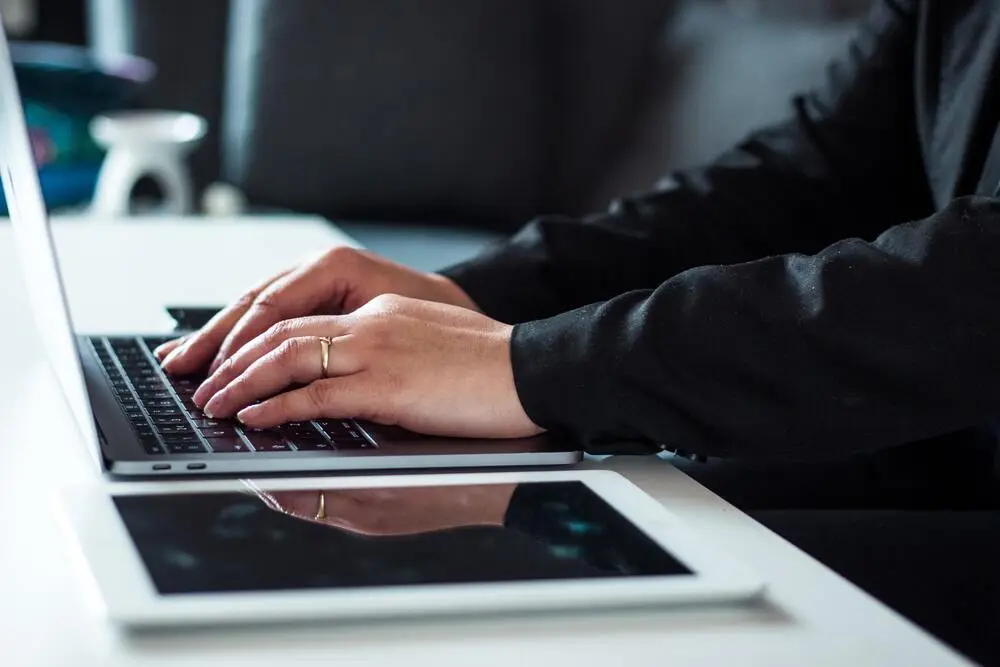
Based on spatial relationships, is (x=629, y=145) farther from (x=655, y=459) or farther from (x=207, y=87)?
(x=655, y=459)

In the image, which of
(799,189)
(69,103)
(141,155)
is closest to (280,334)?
(799,189)

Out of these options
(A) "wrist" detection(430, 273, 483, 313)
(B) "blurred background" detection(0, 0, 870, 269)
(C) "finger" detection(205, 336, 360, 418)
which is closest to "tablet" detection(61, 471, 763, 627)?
(C) "finger" detection(205, 336, 360, 418)

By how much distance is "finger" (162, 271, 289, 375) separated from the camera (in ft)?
2.87

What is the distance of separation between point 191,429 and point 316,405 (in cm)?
6

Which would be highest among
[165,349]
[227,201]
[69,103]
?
[165,349]

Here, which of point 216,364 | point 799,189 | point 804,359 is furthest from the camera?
point 799,189

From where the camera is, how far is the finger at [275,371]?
0.76m

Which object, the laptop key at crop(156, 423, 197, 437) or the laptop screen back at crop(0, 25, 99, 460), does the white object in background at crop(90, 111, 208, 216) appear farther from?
the laptop key at crop(156, 423, 197, 437)

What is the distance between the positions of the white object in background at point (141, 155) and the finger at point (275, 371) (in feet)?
Answer: 5.41

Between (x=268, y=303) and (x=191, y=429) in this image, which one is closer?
(x=191, y=429)

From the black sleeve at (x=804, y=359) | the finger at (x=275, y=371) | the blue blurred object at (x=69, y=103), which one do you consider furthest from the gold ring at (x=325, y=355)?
the blue blurred object at (x=69, y=103)

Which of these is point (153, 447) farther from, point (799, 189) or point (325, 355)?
point (799, 189)

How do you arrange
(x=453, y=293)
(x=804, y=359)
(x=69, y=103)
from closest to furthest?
(x=804, y=359) → (x=453, y=293) → (x=69, y=103)

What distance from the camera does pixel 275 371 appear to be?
761 mm
